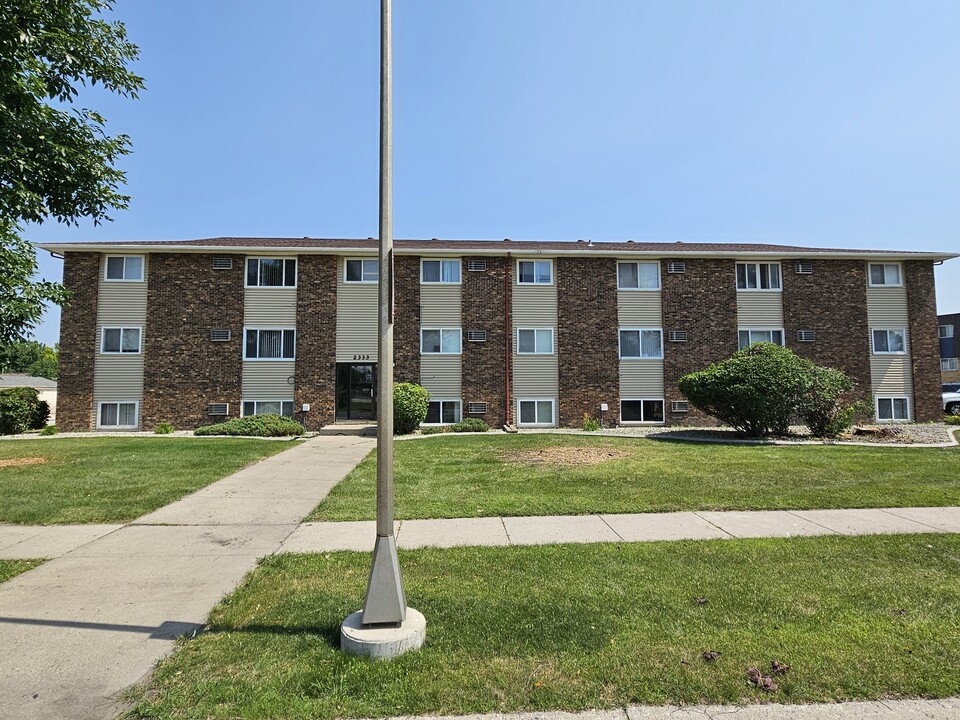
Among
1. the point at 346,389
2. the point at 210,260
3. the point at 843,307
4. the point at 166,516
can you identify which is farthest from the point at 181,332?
the point at 843,307

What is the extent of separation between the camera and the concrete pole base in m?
3.35

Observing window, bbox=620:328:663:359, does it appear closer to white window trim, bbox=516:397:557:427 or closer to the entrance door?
white window trim, bbox=516:397:557:427

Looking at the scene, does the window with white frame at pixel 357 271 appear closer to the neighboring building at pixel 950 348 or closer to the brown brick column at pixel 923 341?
the brown brick column at pixel 923 341

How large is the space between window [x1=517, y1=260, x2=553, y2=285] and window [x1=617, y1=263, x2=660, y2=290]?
2.81 m

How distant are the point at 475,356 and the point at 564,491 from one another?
12826 millimetres

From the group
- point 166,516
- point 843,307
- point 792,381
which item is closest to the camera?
point 166,516

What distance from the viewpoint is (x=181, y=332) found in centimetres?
2027

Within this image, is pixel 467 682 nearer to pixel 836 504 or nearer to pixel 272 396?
pixel 836 504

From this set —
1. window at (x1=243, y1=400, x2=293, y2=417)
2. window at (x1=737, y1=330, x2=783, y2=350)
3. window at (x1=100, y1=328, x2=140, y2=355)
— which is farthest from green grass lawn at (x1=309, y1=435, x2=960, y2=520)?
window at (x1=100, y1=328, x2=140, y2=355)

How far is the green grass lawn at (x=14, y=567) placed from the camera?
4.96 m

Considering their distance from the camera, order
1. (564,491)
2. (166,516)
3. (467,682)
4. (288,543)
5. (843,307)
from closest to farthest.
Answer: (467,682) → (288,543) → (166,516) → (564,491) → (843,307)

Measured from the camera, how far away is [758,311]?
71.7 ft

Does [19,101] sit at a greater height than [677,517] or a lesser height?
greater

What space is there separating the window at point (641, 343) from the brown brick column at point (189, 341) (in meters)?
14.6
